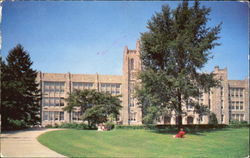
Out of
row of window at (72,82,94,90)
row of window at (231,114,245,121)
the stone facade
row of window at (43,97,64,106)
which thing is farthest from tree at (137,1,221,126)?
row of window at (231,114,245,121)

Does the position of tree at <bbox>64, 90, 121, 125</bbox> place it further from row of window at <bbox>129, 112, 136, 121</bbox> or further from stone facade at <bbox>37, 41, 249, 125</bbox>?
row of window at <bbox>129, 112, 136, 121</bbox>

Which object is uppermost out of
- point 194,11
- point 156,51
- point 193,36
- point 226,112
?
point 194,11

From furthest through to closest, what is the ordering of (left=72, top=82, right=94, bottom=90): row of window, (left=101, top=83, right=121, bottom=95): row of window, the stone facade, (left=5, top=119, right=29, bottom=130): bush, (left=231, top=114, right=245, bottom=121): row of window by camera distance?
(left=231, top=114, right=245, bottom=121): row of window < (left=101, top=83, right=121, bottom=95): row of window < (left=72, top=82, right=94, bottom=90): row of window < the stone facade < (left=5, top=119, right=29, bottom=130): bush

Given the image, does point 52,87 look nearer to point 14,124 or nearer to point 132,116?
point 132,116

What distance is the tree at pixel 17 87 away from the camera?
6625 mm

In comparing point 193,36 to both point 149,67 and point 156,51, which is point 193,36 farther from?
point 149,67

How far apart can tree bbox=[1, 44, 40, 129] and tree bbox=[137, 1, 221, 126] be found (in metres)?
10.8

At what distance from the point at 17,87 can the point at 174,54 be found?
11914 mm

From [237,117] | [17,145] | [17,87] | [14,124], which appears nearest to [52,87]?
[14,124]

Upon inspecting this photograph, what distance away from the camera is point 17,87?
6.73 metres

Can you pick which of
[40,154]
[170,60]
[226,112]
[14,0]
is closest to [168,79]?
[170,60]

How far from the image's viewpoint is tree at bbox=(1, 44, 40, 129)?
662cm

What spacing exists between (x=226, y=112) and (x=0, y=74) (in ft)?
146

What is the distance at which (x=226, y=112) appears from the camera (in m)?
44.4
